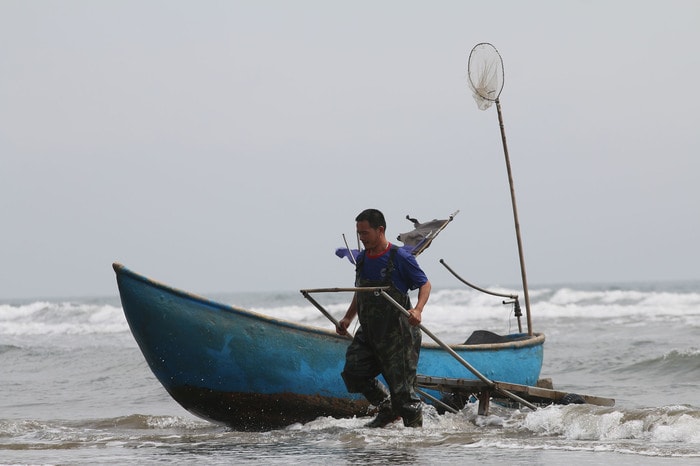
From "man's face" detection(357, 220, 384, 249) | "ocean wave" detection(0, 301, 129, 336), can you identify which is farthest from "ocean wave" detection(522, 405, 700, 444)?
"ocean wave" detection(0, 301, 129, 336)

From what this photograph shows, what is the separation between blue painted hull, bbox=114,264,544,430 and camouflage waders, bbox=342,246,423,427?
0.65m

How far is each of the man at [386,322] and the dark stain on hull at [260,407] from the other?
778 mm

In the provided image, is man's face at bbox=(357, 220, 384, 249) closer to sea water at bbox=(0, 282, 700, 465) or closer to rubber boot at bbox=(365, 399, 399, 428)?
rubber boot at bbox=(365, 399, 399, 428)

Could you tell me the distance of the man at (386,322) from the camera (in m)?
6.77

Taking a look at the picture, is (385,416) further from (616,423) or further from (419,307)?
(616,423)

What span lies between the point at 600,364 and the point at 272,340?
865 centimetres

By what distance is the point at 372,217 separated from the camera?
671cm

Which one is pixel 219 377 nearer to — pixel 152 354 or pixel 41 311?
pixel 152 354

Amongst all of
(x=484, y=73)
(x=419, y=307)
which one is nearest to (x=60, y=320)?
(x=484, y=73)

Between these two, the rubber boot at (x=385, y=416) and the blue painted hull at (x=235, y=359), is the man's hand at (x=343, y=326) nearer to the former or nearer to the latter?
the blue painted hull at (x=235, y=359)

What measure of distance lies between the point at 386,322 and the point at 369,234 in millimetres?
649

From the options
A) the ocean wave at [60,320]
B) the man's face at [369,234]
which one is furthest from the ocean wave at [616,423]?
the ocean wave at [60,320]

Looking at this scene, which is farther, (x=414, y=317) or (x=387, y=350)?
(x=387, y=350)

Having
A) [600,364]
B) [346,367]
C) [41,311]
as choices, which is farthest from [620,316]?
[346,367]
